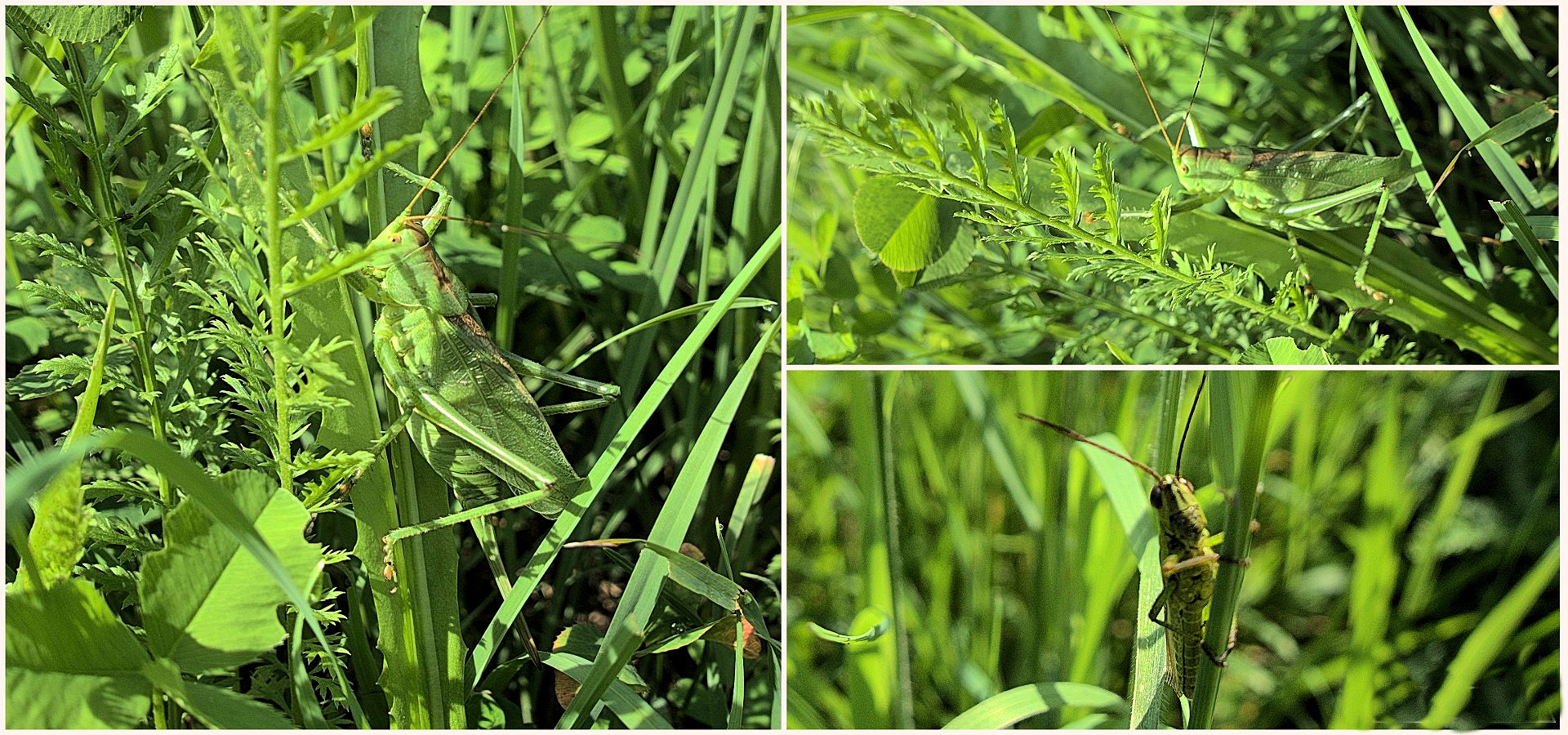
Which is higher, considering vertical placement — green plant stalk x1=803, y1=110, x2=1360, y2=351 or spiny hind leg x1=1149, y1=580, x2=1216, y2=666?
green plant stalk x1=803, y1=110, x2=1360, y2=351

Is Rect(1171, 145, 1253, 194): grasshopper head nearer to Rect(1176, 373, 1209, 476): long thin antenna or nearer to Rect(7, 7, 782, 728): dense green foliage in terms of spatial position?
Rect(1176, 373, 1209, 476): long thin antenna

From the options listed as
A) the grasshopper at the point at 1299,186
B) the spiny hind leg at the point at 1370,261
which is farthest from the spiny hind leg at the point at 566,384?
the spiny hind leg at the point at 1370,261

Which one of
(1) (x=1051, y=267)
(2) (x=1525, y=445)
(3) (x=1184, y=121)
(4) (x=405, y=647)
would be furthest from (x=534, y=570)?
(2) (x=1525, y=445)

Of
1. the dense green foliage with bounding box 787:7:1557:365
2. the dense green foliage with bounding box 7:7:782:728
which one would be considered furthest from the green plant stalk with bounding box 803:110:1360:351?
the dense green foliage with bounding box 7:7:782:728

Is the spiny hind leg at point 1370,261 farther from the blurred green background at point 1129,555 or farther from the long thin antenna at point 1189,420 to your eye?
the long thin antenna at point 1189,420

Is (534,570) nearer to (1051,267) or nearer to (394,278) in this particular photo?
(394,278)

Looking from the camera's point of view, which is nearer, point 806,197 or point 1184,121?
point 1184,121
